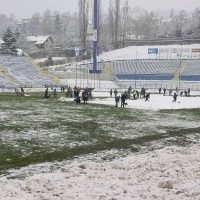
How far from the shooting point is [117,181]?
11.2 m

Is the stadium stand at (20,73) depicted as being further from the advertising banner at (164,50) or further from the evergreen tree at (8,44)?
the advertising banner at (164,50)

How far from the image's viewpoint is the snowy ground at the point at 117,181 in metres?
9.98

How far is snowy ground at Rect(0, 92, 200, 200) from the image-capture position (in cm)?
998

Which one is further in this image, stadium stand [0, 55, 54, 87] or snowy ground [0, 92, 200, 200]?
stadium stand [0, 55, 54, 87]

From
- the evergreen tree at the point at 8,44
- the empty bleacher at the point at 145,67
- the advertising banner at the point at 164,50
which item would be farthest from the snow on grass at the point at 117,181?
the evergreen tree at the point at 8,44

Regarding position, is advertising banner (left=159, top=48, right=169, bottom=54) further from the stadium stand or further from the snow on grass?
the snow on grass

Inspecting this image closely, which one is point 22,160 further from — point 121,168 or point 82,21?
point 82,21

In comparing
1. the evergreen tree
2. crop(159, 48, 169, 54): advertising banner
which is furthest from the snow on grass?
the evergreen tree

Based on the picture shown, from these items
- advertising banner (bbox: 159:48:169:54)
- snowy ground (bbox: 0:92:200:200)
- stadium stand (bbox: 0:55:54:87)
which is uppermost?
advertising banner (bbox: 159:48:169:54)

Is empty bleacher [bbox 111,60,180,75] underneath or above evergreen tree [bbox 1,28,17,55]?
underneath

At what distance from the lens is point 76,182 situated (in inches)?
437

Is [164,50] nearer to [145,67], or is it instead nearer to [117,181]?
[145,67]

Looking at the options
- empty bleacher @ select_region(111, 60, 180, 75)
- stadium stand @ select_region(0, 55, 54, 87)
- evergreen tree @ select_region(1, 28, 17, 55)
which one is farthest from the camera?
evergreen tree @ select_region(1, 28, 17, 55)

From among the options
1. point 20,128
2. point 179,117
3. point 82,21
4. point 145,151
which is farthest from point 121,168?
point 82,21
